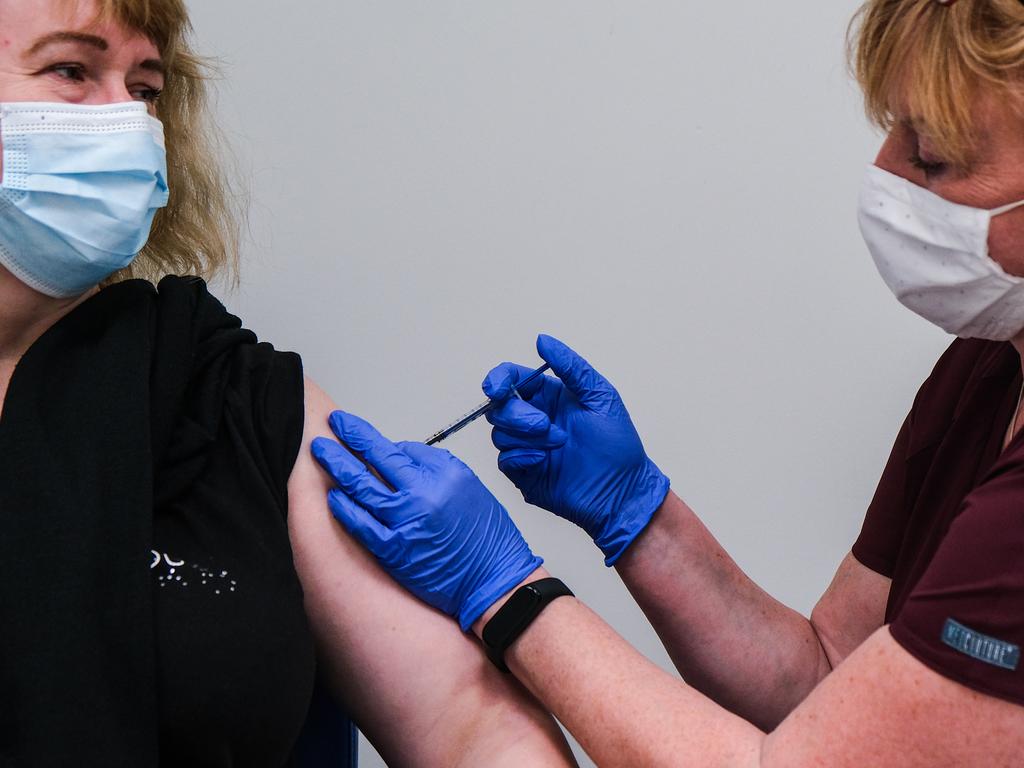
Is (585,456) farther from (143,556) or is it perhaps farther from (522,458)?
(143,556)

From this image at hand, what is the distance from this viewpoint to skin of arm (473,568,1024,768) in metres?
1.00

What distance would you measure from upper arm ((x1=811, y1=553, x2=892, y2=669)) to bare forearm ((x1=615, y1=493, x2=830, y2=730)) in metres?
0.03

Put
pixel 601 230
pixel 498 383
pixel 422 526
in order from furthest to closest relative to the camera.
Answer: pixel 601 230 < pixel 498 383 < pixel 422 526

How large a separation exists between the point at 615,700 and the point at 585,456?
0.42m

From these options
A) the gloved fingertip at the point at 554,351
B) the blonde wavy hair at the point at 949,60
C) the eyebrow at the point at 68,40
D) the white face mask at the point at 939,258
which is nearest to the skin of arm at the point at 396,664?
the gloved fingertip at the point at 554,351

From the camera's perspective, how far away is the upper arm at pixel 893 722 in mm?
995

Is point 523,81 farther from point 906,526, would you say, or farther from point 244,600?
point 244,600

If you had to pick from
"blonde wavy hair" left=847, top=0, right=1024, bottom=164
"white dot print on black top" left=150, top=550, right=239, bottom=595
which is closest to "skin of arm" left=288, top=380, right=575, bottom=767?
"white dot print on black top" left=150, top=550, right=239, bottom=595

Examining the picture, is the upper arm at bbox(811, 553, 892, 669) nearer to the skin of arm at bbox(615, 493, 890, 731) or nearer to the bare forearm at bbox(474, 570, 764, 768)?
the skin of arm at bbox(615, 493, 890, 731)

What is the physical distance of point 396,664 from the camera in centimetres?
128

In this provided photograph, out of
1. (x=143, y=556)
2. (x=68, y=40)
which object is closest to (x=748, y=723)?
(x=143, y=556)

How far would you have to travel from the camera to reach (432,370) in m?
1.96

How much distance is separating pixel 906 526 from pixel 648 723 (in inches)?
19.4

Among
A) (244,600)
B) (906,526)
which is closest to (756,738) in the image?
(906,526)
